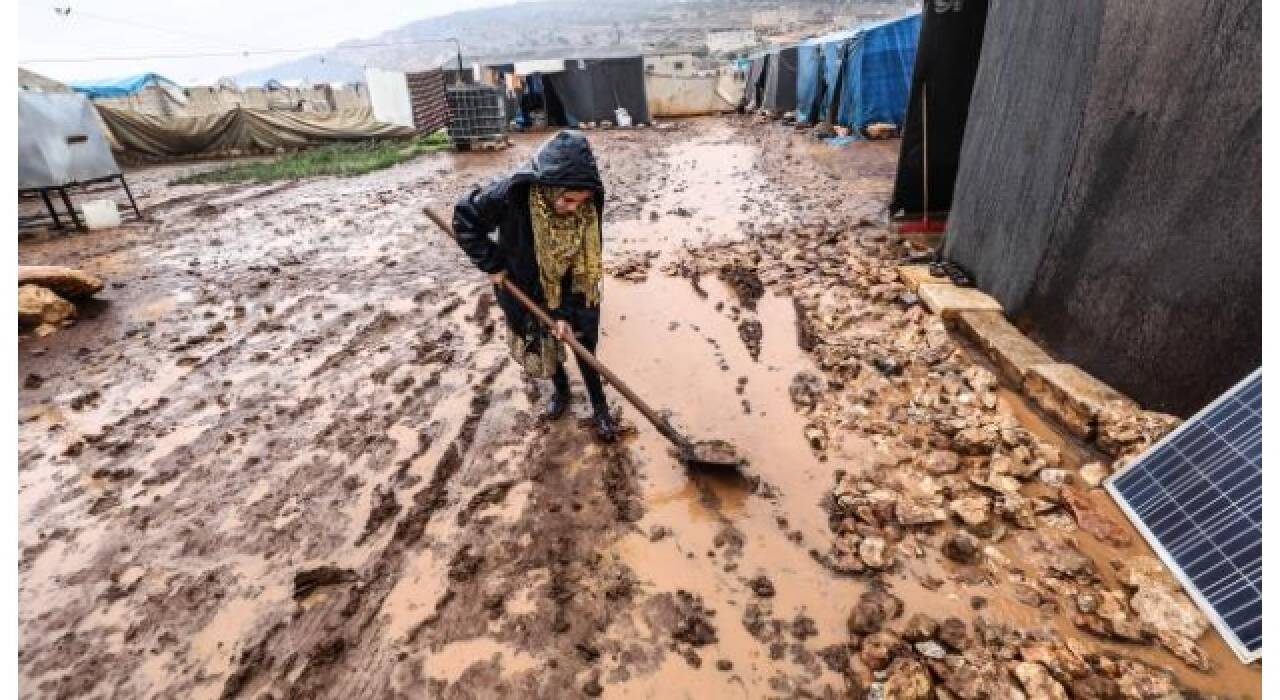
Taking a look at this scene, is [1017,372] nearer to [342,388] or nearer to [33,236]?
[342,388]

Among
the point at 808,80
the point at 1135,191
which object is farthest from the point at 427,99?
the point at 1135,191

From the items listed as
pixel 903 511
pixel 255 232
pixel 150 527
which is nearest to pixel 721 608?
pixel 903 511

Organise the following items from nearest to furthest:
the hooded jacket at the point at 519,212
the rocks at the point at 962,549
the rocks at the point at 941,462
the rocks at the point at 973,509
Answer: the rocks at the point at 962,549
the rocks at the point at 973,509
the hooded jacket at the point at 519,212
the rocks at the point at 941,462

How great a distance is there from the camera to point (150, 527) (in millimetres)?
2938

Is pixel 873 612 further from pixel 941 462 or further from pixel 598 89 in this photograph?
pixel 598 89

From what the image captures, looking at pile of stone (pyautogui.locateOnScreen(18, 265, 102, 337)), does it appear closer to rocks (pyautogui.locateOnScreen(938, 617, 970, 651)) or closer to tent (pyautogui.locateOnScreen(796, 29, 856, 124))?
rocks (pyautogui.locateOnScreen(938, 617, 970, 651))

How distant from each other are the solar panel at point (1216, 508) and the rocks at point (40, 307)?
8.35 m

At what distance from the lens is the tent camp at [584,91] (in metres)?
20.8

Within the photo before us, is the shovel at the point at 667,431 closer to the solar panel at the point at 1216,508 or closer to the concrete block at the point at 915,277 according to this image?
the solar panel at the point at 1216,508

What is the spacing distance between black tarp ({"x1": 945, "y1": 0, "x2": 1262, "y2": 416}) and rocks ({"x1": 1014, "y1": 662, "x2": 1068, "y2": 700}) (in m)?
1.67

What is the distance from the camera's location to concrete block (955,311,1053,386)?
349 centimetres

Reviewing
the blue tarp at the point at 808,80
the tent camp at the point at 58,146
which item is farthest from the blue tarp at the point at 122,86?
the blue tarp at the point at 808,80

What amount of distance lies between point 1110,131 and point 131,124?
78.8ft

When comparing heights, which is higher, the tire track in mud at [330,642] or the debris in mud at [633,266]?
the debris in mud at [633,266]
